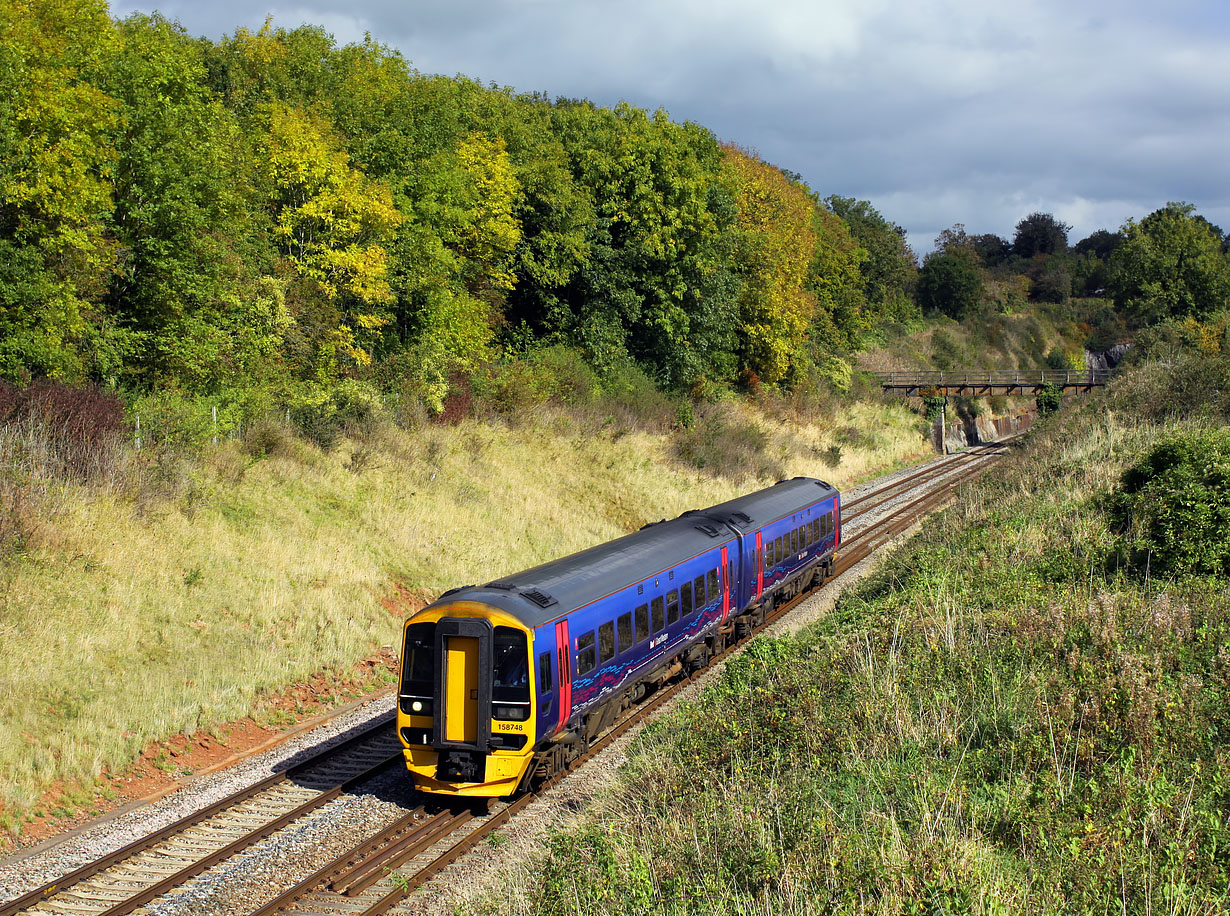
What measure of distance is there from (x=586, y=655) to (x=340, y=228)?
1747 centimetres

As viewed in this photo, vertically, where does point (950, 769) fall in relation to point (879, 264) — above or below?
below

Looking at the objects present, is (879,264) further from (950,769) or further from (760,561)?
(950,769)

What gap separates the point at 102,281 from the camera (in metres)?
20.4

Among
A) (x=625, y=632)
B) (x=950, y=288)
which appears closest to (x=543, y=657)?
(x=625, y=632)

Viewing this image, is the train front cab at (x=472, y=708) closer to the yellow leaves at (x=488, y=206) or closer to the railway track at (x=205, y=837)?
the railway track at (x=205, y=837)

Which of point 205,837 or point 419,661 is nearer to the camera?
point 205,837

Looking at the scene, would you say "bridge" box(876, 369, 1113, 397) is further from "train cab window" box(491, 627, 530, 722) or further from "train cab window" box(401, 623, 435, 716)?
"train cab window" box(401, 623, 435, 716)

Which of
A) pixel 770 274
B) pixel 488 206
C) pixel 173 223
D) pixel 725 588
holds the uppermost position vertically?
pixel 488 206

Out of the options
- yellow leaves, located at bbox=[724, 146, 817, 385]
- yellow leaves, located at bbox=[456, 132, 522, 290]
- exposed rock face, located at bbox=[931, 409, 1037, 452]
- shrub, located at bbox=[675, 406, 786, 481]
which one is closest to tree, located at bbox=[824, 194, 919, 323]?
exposed rock face, located at bbox=[931, 409, 1037, 452]

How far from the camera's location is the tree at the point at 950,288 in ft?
304

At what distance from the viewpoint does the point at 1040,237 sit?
129375 millimetres

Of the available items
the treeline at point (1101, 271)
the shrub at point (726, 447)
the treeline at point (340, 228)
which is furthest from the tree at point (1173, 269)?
the shrub at point (726, 447)

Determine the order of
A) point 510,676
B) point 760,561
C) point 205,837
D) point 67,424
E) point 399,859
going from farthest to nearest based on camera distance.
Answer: point 760,561 < point 67,424 < point 510,676 < point 205,837 < point 399,859

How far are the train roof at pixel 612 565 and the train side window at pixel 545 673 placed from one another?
45cm
